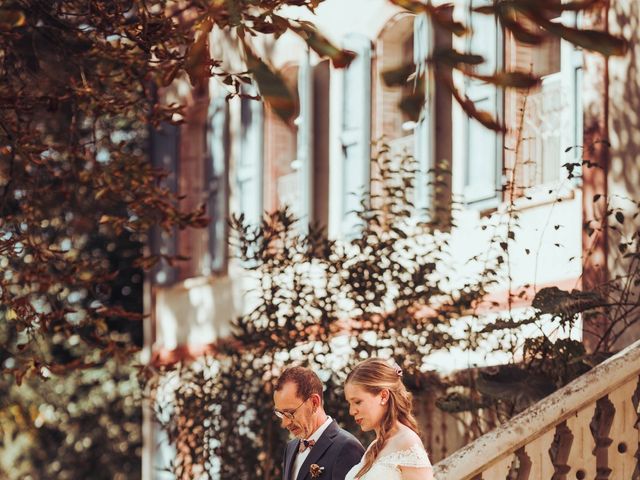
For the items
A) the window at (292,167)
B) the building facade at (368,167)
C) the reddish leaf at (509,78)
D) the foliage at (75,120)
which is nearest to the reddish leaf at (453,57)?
the reddish leaf at (509,78)

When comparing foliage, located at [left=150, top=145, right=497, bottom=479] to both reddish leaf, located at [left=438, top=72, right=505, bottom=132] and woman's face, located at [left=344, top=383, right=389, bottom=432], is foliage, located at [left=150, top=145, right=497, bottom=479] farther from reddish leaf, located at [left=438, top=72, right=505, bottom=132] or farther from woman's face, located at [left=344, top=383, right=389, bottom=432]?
reddish leaf, located at [left=438, top=72, right=505, bottom=132]

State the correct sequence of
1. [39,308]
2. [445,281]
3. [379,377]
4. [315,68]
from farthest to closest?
[39,308] < [315,68] < [445,281] < [379,377]

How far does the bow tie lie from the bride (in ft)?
1.38

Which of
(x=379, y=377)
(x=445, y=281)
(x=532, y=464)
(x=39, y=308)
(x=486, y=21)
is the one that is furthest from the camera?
(x=39, y=308)

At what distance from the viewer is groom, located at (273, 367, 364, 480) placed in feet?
18.1

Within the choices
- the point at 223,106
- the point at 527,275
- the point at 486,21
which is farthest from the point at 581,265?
the point at 486,21

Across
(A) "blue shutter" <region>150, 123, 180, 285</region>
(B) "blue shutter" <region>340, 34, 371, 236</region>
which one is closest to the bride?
(B) "blue shutter" <region>340, 34, 371, 236</region>

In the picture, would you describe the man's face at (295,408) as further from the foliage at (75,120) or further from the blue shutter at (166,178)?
the blue shutter at (166,178)

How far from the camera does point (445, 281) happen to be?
35.3 ft

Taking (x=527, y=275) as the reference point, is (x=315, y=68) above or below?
above

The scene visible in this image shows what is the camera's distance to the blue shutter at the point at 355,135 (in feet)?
42.4

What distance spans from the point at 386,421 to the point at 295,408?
489 millimetres

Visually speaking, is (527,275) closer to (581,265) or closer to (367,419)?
(581,265)

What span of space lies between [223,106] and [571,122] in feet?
20.9
